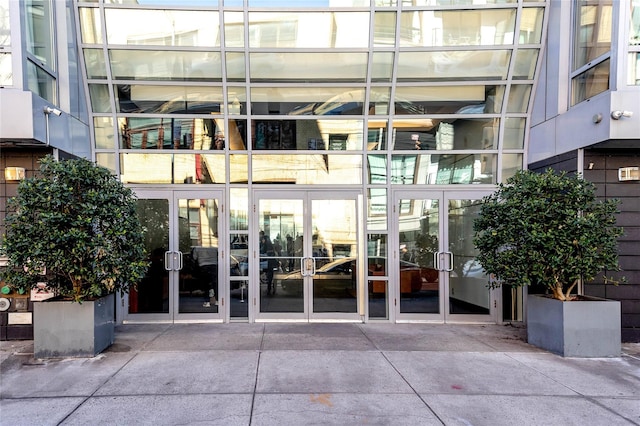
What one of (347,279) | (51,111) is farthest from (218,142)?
(347,279)

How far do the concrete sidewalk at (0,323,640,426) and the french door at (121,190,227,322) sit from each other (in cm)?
99

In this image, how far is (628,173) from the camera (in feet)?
19.9

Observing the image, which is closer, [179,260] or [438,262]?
[179,260]

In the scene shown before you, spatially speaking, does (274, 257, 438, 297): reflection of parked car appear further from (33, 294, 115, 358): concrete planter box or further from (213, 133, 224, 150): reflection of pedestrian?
(33, 294, 115, 358): concrete planter box

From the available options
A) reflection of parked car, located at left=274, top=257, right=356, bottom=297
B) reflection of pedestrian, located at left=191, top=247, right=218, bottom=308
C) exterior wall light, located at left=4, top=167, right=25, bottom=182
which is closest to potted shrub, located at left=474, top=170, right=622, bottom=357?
reflection of parked car, located at left=274, top=257, right=356, bottom=297

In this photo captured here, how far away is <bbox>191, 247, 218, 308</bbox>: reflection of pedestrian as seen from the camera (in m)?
7.35

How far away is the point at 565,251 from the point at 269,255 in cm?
489

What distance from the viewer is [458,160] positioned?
7574mm

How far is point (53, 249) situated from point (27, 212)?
24.1 inches

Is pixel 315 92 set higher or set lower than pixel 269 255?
higher

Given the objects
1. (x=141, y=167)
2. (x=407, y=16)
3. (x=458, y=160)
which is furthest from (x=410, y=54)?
(x=141, y=167)

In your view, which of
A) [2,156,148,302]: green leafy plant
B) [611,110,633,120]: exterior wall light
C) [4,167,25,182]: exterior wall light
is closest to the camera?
[2,156,148,302]: green leafy plant

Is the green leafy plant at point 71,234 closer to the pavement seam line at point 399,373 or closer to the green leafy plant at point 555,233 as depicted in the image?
the pavement seam line at point 399,373

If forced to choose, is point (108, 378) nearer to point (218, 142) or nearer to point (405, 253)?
point (218, 142)
